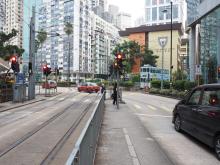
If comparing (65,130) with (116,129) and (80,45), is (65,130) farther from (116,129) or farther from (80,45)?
(80,45)

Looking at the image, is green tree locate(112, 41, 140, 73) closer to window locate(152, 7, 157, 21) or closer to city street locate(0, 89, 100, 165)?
window locate(152, 7, 157, 21)

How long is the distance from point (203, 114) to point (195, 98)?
1436 millimetres

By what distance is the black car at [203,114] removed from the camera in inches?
390

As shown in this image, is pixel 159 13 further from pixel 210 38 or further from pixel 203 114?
pixel 203 114

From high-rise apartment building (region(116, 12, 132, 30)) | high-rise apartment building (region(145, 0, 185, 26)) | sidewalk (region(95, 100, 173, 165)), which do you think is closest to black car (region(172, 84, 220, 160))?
sidewalk (region(95, 100, 173, 165))

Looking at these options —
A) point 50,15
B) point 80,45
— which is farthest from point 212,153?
point 80,45

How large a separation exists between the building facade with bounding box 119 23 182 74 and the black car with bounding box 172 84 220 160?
107m

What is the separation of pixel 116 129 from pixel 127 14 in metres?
144

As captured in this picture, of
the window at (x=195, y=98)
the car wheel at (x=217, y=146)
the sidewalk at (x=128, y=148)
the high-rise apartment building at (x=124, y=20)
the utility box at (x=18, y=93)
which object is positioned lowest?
the sidewalk at (x=128, y=148)

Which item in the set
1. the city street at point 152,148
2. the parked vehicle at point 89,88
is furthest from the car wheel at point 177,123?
the parked vehicle at point 89,88

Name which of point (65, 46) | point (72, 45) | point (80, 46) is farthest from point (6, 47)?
point (65, 46)

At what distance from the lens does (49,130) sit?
14.5m

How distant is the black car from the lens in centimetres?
990

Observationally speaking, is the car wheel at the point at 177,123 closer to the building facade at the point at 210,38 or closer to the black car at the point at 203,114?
the black car at the point at 203,114
